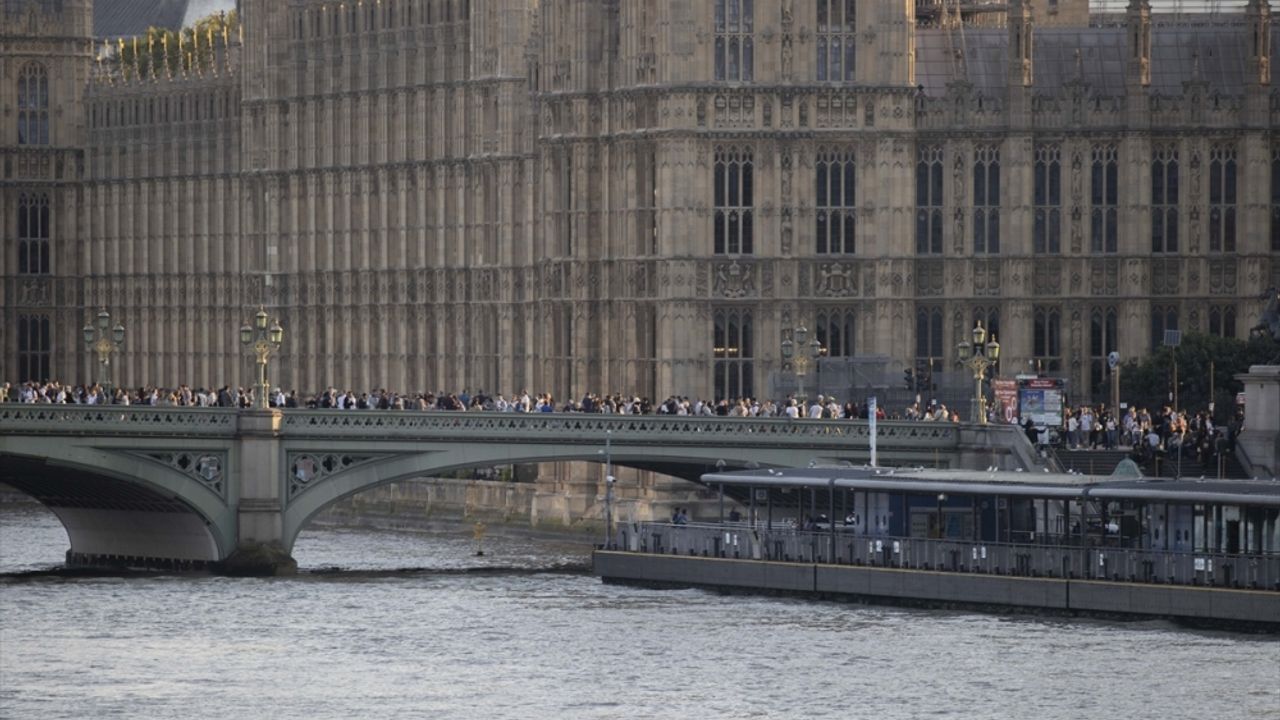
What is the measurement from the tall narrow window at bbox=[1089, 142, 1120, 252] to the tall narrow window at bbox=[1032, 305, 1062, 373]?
2434 mm

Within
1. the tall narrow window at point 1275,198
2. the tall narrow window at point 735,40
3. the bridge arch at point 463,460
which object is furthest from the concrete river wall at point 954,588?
the tall narrow window at point 1275,198

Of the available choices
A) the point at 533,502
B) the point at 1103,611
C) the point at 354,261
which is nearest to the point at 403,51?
the point at 354,261

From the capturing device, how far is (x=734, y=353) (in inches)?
6265

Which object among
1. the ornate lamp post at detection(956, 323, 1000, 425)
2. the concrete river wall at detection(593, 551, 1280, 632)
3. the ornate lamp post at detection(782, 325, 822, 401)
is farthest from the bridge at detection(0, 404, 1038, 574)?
the ornate lamp post at detection(782, 325, 822, 401)

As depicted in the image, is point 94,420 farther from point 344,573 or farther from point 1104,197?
point 1104,197

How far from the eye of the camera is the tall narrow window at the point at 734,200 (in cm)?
15862

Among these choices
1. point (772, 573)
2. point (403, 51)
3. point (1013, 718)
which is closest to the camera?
point (1013, 718)

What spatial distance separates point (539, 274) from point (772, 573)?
40321 mm

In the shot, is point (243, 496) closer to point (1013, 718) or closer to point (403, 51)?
point (1013, 718)

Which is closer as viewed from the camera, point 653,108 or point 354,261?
point 653,108

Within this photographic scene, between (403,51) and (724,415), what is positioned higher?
(403,51)

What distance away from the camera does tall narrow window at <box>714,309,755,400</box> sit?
159 meters

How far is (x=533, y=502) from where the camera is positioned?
16762cm

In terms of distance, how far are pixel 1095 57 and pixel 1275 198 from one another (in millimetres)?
7576
